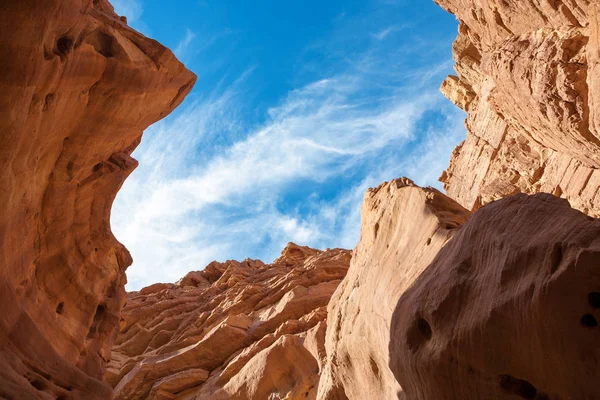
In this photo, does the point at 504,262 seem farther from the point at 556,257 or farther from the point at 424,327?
the point at 424,327

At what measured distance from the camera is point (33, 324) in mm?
12797

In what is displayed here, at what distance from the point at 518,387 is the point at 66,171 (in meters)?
14.6

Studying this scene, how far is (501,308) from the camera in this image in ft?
29.3

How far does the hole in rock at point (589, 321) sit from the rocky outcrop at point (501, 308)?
0.02 metres

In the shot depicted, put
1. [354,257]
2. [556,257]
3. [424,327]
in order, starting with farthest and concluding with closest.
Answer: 1. [354,257]
2. [424,327]
3. [556,257]

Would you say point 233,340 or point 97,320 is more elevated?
point 233,340

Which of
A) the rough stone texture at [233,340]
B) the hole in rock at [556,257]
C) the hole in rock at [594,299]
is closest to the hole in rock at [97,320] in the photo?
the rough stone texture at [233,340]

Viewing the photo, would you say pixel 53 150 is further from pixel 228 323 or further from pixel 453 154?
pixel 453 154

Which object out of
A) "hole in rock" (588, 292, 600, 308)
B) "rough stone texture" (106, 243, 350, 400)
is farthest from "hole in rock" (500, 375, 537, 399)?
"rough stone texture" (106, 243, 350, 400)

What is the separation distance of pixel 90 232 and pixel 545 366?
52.8ft

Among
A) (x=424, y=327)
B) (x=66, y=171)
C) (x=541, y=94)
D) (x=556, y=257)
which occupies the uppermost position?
(x=541, y=94)

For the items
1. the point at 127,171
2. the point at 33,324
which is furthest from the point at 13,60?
the point at 127,171

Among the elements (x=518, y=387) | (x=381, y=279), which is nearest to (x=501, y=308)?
(x=518, y=387)

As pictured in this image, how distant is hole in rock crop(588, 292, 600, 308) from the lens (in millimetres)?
7992
